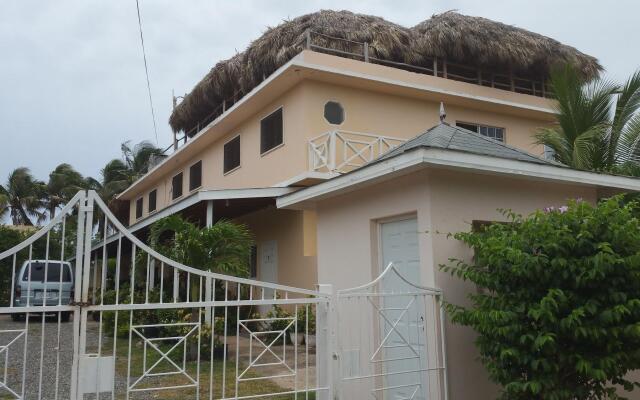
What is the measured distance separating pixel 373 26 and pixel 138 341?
32.7 feet

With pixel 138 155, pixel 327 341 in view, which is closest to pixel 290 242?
pixel 327 341

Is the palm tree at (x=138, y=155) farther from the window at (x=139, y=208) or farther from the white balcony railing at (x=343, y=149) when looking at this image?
the white balcony railing at (x=343, y=149)

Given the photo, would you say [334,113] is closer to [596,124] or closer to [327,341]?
[596,124]

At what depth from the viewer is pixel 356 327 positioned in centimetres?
598

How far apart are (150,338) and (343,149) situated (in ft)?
19.1

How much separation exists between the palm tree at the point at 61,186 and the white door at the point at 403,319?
115ft

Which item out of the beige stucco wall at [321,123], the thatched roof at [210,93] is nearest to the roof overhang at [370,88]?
the beige stucco wall at [321,123]

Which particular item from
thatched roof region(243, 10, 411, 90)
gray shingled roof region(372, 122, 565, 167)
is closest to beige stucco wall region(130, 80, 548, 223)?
thatched roof region(243, 10, 411, 90)

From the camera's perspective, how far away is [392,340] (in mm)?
6195

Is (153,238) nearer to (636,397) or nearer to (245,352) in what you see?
(245,352)

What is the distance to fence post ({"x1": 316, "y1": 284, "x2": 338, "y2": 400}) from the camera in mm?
4742

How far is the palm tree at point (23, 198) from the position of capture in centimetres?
3852

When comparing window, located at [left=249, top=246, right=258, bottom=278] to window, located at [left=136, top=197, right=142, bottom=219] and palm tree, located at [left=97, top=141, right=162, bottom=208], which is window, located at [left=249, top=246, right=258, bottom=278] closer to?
window, located at [left=136, top=197, right=142, bottom=219]

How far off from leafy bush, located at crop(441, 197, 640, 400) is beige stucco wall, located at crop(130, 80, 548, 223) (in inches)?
324
